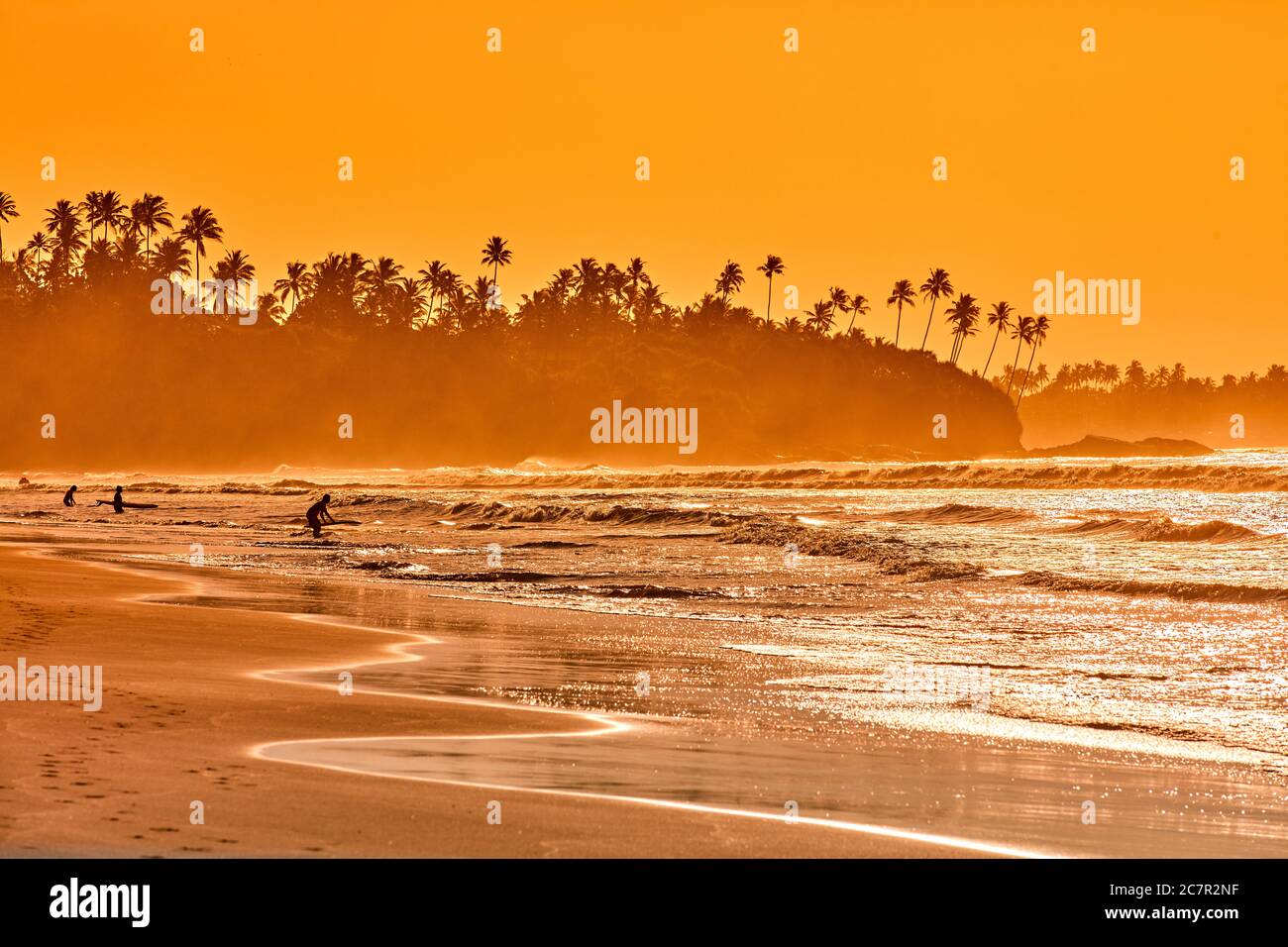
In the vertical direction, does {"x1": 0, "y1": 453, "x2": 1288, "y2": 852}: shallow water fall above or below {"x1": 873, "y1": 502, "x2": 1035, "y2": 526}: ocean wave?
below

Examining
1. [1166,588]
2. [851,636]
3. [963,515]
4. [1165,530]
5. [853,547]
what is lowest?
[851,636]

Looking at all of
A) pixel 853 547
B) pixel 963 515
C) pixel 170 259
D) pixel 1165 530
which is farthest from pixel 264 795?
pixel 170 259

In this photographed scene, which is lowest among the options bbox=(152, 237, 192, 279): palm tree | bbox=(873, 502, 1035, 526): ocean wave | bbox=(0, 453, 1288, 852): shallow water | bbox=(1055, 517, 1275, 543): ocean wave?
bbox=(0, 453, 1288, 852): shallow water

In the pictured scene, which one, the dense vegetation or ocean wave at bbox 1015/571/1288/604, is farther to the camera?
the dense vegetation

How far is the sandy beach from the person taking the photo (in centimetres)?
563

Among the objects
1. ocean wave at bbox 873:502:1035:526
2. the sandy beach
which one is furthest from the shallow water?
the sandy beach

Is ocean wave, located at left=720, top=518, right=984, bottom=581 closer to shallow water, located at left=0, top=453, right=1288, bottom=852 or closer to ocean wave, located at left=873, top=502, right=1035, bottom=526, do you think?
shallow water, located at left=0, top=453, right=1288, bottom=852

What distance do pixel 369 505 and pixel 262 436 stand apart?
109m

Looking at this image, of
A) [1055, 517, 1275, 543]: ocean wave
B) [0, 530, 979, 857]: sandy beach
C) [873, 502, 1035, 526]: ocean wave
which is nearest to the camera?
[0, 530, 979, 857]: sandy beach

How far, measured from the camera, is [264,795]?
6441 millimetres

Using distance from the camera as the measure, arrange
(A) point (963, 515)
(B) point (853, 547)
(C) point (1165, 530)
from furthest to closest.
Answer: (A) point (963, 515) < (C) point (1165, 530) < (B) point (853, 547)

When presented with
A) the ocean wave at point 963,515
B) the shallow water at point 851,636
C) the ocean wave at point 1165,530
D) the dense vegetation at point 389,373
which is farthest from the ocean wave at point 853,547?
the dense vegetation at point 389,373

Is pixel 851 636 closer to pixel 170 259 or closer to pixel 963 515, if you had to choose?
pixel 963 515
